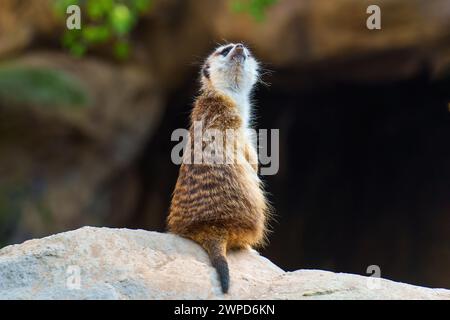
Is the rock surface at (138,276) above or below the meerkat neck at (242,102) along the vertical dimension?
below

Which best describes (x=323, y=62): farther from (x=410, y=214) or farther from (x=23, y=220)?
(x=23, y=220)

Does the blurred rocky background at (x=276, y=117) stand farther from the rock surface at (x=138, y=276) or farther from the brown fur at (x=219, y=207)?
the rock surface at (x=138, y=276)

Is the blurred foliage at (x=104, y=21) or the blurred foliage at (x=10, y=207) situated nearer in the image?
the blurred foliage at (x=104, y=21)

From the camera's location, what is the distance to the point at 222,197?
3.29 meters

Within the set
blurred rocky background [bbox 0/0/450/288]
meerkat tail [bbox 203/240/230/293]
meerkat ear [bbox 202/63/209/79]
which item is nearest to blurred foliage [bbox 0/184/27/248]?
blurred rocky background [bbox 0/0/450/288]

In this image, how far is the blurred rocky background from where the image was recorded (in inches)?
271

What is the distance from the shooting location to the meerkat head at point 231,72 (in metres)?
3.86

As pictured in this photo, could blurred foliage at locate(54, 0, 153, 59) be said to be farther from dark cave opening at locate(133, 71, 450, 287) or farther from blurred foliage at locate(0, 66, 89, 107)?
dark cave opening at locate(133, 71, 450, 287)

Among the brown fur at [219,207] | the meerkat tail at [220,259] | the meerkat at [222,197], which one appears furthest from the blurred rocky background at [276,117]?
the meerkat tail at [220,259]

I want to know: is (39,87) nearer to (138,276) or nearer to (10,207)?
(10,207)

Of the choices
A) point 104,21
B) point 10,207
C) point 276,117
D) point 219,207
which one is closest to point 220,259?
point 219,207

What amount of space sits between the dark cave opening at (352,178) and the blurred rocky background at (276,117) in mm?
15

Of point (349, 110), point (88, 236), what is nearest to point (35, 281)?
point (88, 236)

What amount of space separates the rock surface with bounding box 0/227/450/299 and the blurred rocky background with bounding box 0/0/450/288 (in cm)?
294
